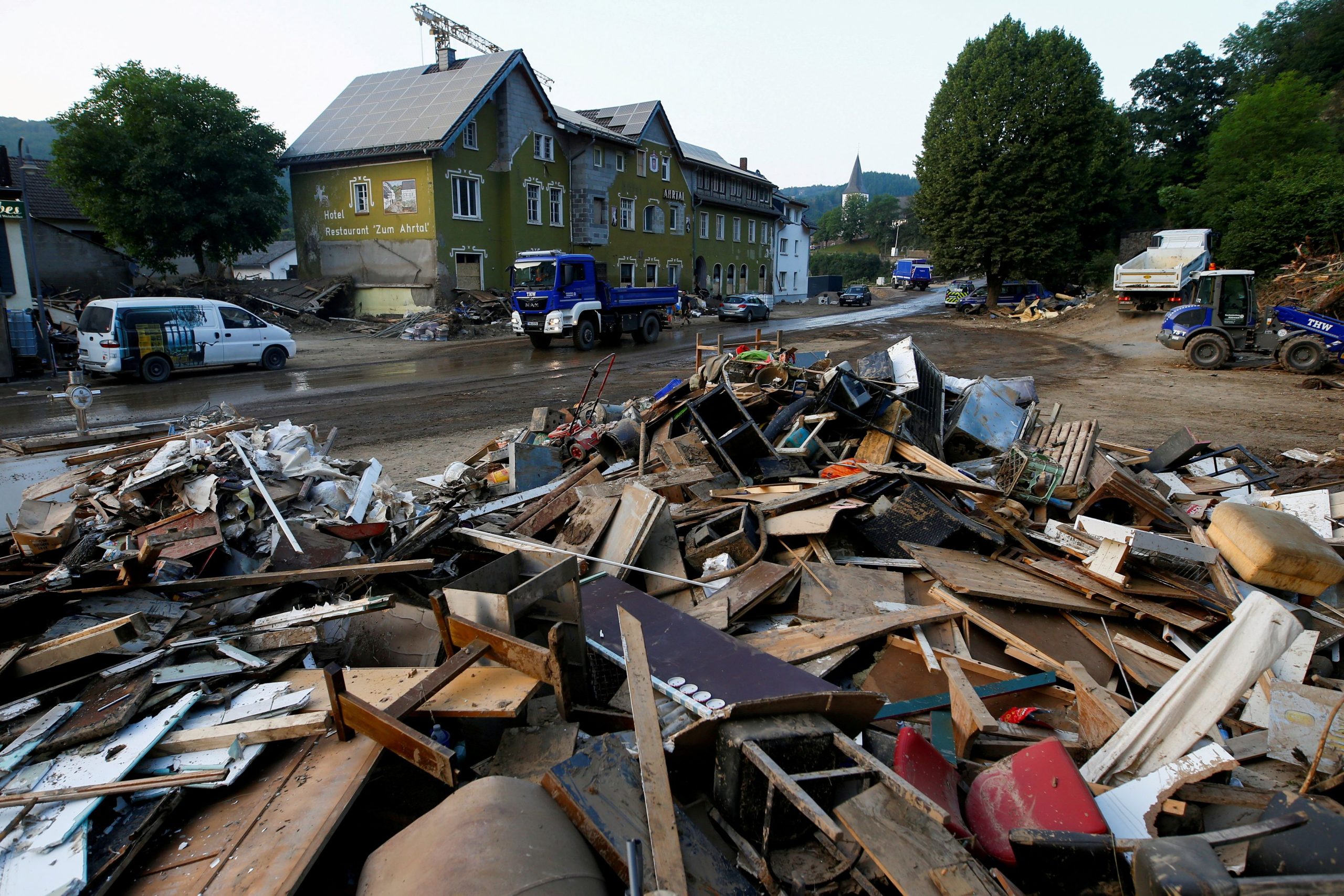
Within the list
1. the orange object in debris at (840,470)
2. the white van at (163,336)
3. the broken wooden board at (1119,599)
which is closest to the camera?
the broken wooden board at (1119,599)

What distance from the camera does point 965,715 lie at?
11.0ft

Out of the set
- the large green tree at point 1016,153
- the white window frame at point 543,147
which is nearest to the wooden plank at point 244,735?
the white window frame at point 543,147

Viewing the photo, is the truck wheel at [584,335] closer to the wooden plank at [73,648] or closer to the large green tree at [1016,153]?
the wooden plank at [73,648]

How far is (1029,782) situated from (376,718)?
2.52 m

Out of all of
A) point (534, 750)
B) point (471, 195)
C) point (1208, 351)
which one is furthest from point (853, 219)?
point (534, 750)

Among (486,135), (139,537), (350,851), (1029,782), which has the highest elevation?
(486,135)

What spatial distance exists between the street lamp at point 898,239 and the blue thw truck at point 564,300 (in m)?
84.3

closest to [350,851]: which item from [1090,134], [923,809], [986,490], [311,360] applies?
[923,809]

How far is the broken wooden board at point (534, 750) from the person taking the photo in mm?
2697

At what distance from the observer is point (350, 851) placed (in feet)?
8.52

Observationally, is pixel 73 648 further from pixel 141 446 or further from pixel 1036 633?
pixel 1036 633

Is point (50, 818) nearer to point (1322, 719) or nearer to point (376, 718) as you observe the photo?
point (376, 718)

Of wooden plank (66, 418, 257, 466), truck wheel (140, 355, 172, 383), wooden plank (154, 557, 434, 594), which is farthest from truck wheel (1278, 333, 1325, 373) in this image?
truck wheel (140, 355, 172, 383)

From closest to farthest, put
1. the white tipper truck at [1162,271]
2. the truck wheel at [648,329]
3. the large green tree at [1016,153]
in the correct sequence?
1. the truck wheel at [648,329]
2. the white tipper truck at [1162,271]
3. the large green tree at [1016,153]
